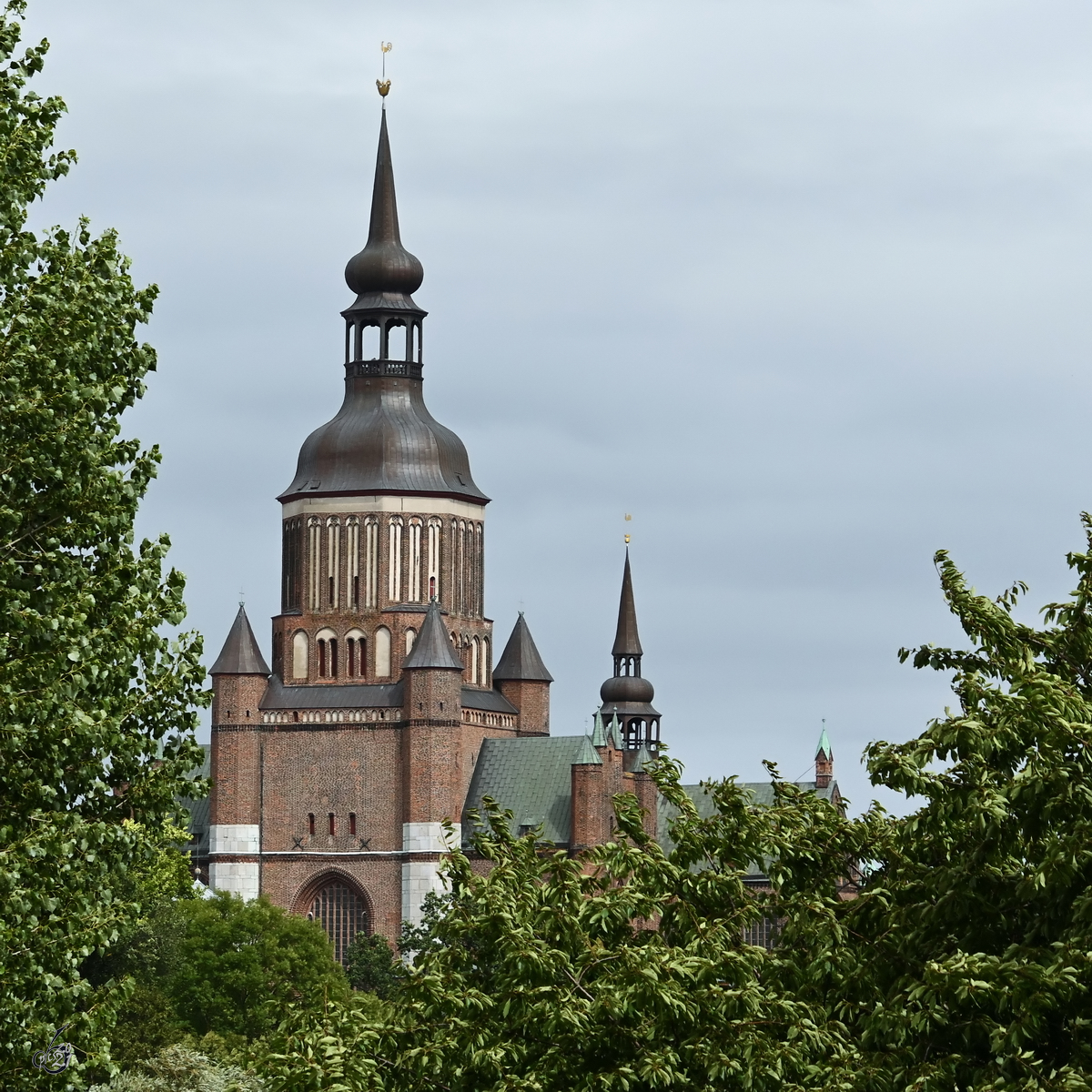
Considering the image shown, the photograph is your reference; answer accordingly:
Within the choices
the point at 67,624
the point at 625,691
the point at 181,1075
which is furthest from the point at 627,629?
the point at 67,624

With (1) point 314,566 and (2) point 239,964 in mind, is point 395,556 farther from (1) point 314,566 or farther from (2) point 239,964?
(2) point 239,964

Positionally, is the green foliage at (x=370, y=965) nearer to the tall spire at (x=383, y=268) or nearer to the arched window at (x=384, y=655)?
the arched window at (x=384, y=655)

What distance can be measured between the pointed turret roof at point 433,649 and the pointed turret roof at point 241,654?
235 inches

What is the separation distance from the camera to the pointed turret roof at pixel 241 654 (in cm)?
11806

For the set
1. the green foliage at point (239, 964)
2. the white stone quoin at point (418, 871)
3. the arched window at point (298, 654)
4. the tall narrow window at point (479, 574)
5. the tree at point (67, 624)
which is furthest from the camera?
the tall narrow window at point (479, 574)

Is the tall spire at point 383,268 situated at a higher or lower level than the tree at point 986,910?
higher

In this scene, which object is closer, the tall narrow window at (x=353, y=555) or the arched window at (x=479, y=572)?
the tall narrow window at (x=353, y=555)

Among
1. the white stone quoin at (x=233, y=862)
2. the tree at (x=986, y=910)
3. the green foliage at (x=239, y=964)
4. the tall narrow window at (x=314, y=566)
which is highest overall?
the tall narrow window at (x=314, y=566)

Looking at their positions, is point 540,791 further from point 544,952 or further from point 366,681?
point 544,952

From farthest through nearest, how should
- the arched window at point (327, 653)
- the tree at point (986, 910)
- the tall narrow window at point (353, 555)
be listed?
1. the tall narrow window at point (353, 555)
2. the arched window at point (327, 653)
3. the tree at point (986, 910)

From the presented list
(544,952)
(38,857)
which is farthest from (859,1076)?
(38,857)

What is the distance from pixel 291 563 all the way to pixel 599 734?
15.0 meters

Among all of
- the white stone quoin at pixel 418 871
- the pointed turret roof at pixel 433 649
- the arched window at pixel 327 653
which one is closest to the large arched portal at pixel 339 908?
the white stone quoin at pixel 418 871

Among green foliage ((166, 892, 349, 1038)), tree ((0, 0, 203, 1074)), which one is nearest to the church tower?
green foliage ((166, 892, 349, 1038))
